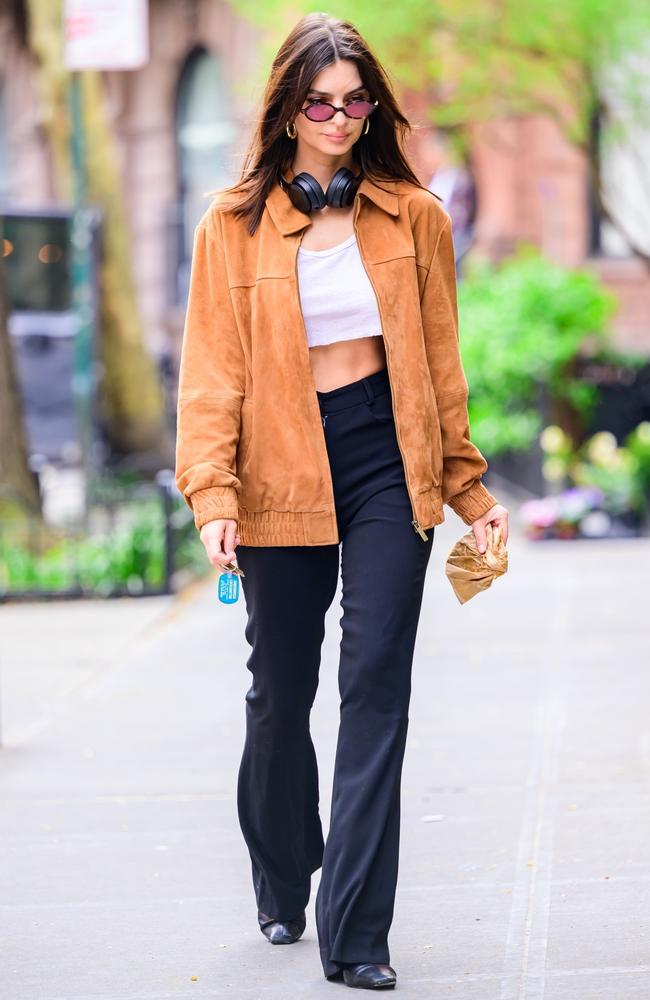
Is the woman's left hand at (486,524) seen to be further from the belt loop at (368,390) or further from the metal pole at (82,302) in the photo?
the metal pole at (82,302)

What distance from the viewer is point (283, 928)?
14.6 feet

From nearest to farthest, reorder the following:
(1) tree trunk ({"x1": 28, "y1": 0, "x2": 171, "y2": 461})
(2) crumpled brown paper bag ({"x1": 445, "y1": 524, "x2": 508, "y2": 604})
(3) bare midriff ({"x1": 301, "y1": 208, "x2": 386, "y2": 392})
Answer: (3) bare midriff ({"x1": 301, "y1": 208, "x2": 386, "y2": 392}) < (2) crumpled brown paper bag ({"x1": 445, "y1": 524, "x2": 508, "y2": 604}) < (1) tree trunk ({"x1": 28, "y1": 0, "x2": 171, "y2": 461})

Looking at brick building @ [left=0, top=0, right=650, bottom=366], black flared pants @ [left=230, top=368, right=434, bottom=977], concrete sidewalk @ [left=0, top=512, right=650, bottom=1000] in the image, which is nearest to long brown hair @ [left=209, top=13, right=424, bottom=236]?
black flared pants @ [left=230, top=368, right=434, bottom=977]

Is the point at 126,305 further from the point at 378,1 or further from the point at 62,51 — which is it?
the point at 378,1

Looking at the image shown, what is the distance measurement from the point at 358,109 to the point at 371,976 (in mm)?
1853

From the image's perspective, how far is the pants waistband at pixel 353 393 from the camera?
412 cm

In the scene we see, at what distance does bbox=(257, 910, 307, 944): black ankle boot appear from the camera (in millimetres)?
4450

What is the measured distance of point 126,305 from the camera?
17.4 metres

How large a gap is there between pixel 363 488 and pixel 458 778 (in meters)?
2.35

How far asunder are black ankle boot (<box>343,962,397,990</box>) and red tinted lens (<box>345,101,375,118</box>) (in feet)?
5.95

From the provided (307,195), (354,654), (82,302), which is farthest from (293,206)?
(82,302)

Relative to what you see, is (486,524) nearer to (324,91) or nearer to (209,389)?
(209,389)

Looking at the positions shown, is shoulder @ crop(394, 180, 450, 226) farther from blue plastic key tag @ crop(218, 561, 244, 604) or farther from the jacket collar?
blue plastic key tag @ crop(218, 561, 244, 604)

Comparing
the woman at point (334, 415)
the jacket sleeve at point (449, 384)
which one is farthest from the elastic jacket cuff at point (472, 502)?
the woman at point (334, 415)
